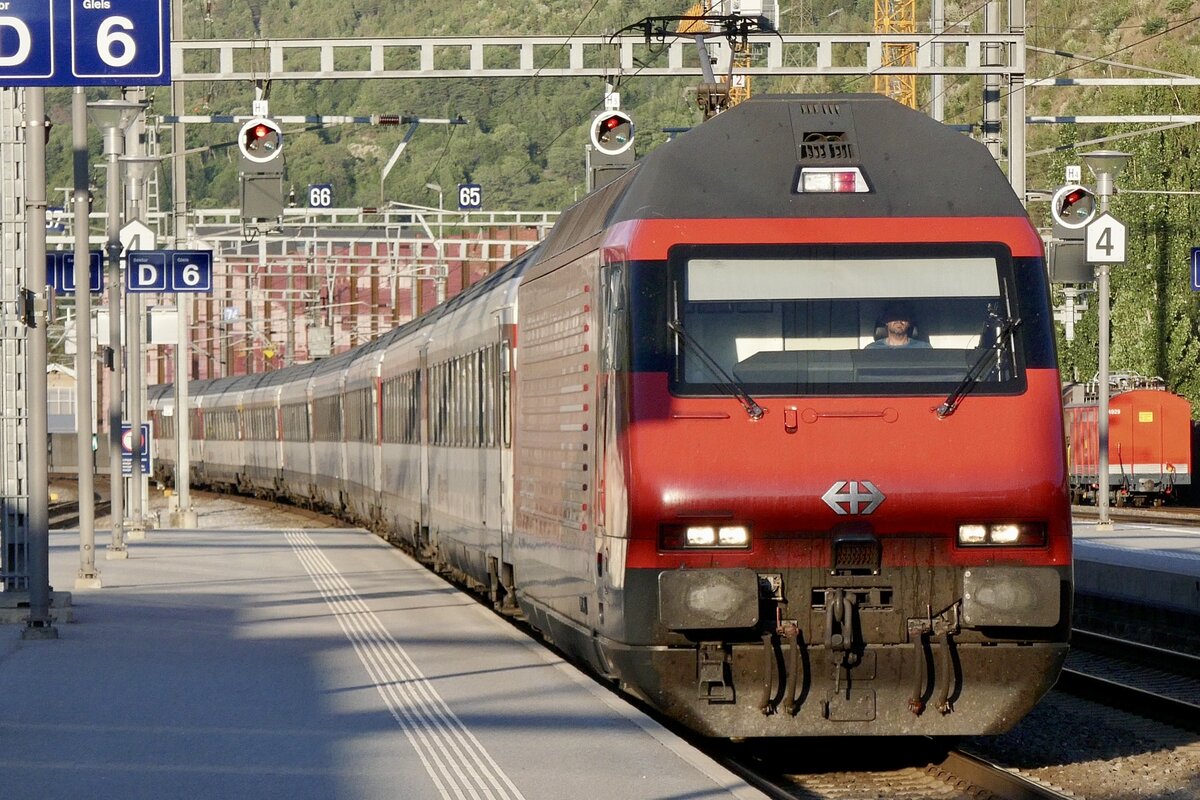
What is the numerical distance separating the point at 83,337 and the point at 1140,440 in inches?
1338

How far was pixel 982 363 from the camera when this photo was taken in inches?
425

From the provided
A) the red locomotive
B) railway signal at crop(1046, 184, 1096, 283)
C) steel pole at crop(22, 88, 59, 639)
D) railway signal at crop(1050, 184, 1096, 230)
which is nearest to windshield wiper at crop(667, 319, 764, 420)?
steel pole at crop(22, 88, 59, 639)

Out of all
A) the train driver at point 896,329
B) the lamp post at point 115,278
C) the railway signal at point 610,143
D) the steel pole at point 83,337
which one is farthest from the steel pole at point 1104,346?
the train driver at point 896,329

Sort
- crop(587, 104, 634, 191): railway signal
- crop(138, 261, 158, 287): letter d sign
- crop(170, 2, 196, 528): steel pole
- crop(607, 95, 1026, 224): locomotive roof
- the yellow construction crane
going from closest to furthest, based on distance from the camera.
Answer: crop(607, 95, 1026, 224): locomotive roof → crop(138, 261, 158, 287): letter d sign → crop(587, 104, 634, 191): railway signal → crop(170, 2, 196, 528): steel pole → the yellow construction crane

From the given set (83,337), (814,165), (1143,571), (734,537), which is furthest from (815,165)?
(83,337)

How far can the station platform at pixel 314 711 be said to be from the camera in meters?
9.51

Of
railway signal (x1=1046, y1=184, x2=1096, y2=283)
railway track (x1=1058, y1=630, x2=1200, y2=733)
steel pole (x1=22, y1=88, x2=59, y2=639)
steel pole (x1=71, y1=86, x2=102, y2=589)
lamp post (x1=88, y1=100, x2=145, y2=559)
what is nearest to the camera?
railway track (x1=1058, y1=630, x2=1200, y2=733)

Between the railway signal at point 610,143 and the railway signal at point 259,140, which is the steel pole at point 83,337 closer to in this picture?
the railway signal at point 259,140

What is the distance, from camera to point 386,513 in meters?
29.9

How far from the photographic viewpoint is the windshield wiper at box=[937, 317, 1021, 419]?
1070 cm

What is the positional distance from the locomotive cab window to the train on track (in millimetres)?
12

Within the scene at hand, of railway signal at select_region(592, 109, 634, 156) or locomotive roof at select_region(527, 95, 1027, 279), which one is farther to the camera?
railway signal at select_region(592, 109, 634, 156)

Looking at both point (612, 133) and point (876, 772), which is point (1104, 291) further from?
point (876, 772)

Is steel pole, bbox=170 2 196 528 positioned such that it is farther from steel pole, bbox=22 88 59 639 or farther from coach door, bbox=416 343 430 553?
steel pole, bbox=22 88 59 639
